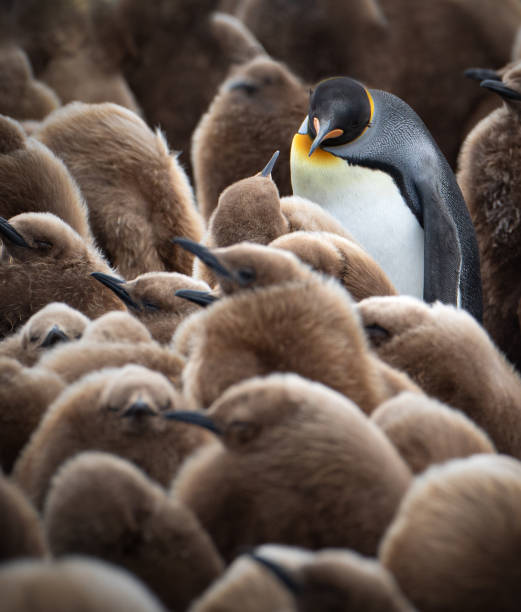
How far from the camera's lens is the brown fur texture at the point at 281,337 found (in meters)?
1.09

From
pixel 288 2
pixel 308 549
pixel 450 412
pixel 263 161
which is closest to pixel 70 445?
pixel 308 549

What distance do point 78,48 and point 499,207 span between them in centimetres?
166

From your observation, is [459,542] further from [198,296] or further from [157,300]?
[157,300]

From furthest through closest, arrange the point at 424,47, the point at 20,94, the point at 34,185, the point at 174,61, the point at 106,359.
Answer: the point at 174,61 → the point at 424,47 → the point at 20,94 → the point at 34,185 → the point at 106,359

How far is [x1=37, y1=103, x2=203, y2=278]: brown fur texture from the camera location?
6.13ft

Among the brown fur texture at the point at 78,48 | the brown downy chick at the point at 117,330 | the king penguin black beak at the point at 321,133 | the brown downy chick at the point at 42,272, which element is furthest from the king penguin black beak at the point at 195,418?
the brown fur texture at the point at 78,48

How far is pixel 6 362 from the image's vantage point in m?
1.15

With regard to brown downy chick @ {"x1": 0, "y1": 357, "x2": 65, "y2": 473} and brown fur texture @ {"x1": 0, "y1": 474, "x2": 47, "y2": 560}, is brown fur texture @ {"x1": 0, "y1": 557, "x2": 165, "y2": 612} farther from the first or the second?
brown downy chick @ {"x1": 0, "y1": 357, "x2": 65, "y2": 473}

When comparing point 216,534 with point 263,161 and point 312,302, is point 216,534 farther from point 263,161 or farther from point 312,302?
point 263,161

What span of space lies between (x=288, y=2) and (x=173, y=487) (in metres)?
2.62

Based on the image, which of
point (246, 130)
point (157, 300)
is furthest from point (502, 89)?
point (157, 300)

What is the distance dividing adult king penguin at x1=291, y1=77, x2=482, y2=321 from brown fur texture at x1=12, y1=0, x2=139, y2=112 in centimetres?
110

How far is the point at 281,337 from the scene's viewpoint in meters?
1.10

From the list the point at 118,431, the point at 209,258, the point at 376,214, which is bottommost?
the point at 376,214
